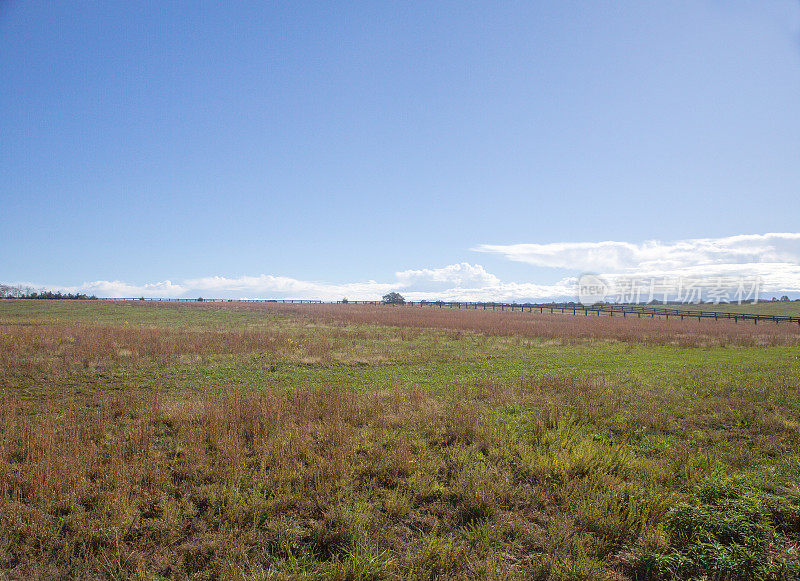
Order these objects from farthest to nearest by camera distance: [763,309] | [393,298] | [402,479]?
[393,298], [763,309], [402,479]

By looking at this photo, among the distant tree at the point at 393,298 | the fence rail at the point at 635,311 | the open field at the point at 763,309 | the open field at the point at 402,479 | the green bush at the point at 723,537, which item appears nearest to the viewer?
the green bush at the point at 723,537

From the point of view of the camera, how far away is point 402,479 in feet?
20.0

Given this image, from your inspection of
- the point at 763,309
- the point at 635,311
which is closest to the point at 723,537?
the point at 635,311

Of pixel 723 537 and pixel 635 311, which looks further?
pixel 635 311

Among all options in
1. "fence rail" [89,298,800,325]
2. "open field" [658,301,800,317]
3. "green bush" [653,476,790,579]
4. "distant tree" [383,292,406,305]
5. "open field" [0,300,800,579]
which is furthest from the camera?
"distant tree" [383,292,406,305]

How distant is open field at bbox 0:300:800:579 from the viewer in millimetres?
4332

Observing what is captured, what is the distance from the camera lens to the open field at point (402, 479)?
433cm

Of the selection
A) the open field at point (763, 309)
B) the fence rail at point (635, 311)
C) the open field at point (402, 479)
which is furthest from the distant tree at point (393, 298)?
the open field at point (402, 479)

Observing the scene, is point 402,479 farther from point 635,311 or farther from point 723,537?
point 635,311

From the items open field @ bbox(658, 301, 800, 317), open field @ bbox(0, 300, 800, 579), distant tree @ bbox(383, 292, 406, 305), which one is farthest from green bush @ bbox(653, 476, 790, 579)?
distant tree @ bbox(383, 292, 406, 305)

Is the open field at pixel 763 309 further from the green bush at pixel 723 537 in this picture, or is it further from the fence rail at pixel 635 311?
the green bush at pixel 723 537

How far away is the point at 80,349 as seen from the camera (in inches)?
696

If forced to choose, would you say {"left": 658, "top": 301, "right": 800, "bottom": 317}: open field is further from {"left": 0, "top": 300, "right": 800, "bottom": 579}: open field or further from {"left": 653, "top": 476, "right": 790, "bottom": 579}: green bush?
{"left": 653, "top": 476, "right": 790, "bottom": 579}: green bush

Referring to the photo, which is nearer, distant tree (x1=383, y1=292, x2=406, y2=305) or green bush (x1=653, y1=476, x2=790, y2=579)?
green bush (x1=653, y1=476, x2=790, y2=579)
